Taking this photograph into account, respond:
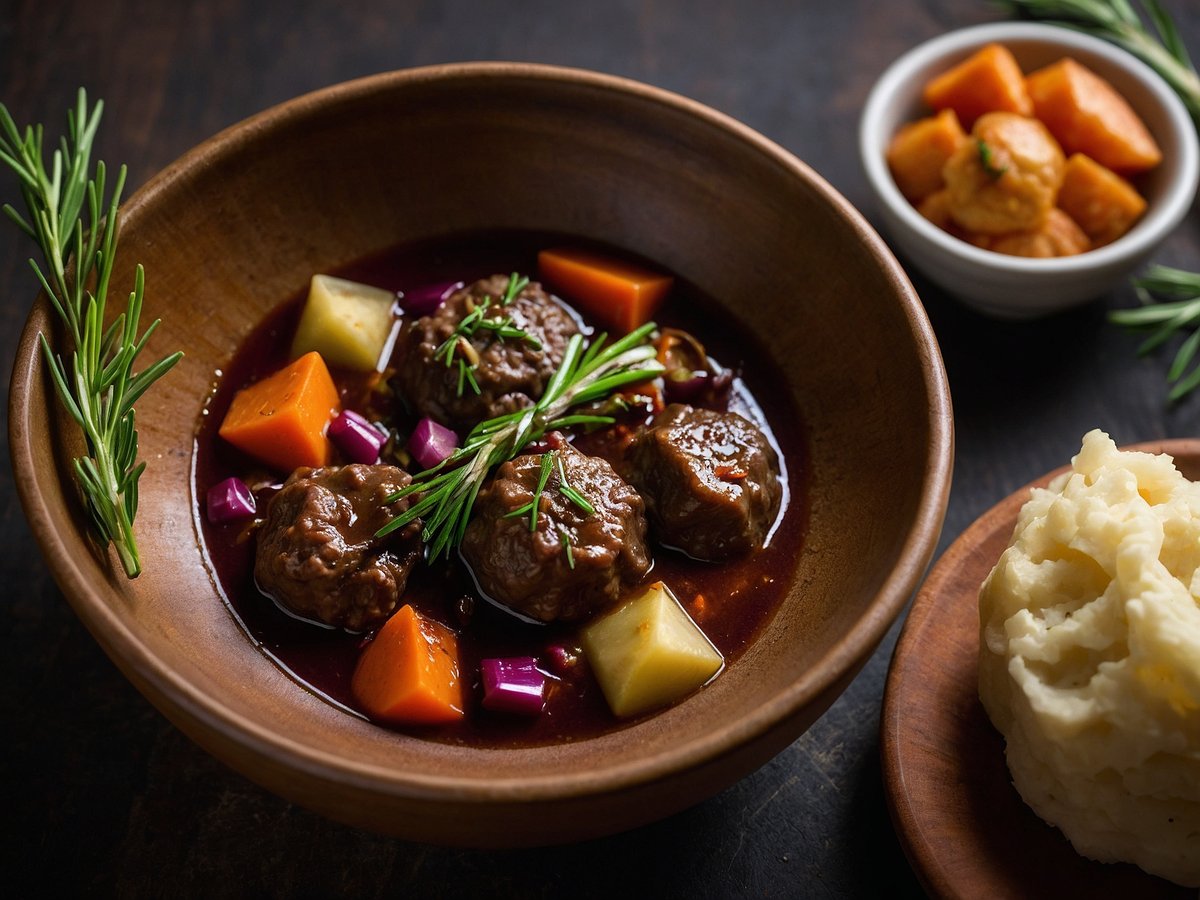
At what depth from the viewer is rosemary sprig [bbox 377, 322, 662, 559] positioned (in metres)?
3.01

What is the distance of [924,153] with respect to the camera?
4.20m

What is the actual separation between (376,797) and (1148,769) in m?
1.73

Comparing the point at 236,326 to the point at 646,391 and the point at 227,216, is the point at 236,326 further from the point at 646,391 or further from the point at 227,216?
the point at 646,391

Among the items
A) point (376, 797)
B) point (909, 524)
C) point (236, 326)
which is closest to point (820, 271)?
point (909, 524)

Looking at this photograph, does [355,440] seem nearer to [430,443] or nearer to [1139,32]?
[430,443]

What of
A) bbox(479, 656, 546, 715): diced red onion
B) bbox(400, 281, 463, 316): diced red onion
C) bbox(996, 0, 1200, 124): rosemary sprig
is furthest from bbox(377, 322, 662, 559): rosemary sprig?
bbox(996, 0, 1200, 124): rosemary sprig

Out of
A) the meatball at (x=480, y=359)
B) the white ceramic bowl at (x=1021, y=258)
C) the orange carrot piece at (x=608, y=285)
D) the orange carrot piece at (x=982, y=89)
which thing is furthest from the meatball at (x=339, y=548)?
the orange carrot piece at (x=982, y=89)

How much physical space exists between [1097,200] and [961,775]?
7.15 feet

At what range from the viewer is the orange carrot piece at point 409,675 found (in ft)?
9.27

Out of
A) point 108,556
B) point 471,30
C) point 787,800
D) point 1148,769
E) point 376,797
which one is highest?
point 471,30

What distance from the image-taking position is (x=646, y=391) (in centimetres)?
347

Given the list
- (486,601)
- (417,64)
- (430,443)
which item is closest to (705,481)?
(486,601)

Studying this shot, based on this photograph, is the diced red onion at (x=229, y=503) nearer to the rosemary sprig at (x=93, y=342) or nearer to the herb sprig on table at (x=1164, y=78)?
the rosemary sprig at (x=93, y=342)

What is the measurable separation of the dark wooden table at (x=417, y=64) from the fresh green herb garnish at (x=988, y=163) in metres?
0.49
